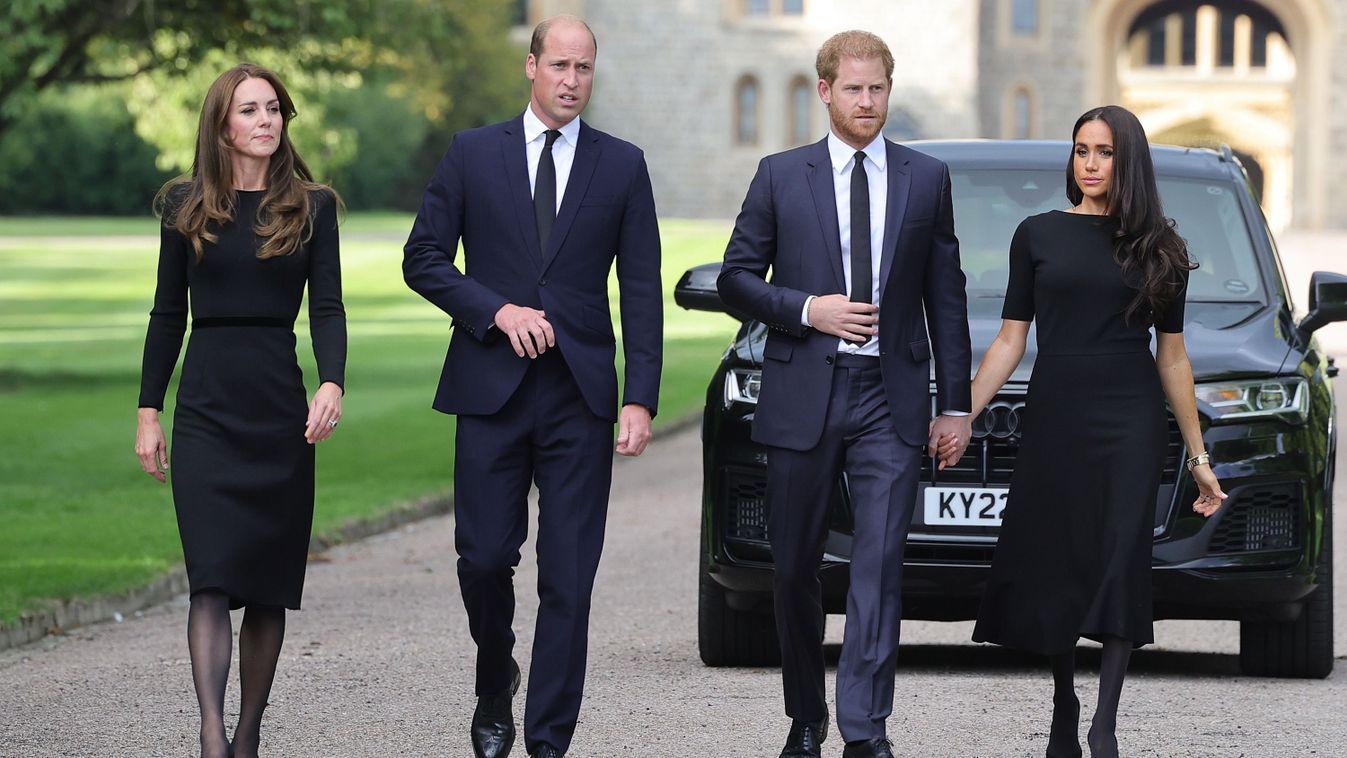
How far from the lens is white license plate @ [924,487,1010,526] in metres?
7.04

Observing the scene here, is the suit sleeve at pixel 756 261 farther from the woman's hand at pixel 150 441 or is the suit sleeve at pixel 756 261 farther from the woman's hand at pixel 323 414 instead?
the woman's hand at pixel 150 441

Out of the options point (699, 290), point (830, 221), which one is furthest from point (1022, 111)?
point (830, 221)

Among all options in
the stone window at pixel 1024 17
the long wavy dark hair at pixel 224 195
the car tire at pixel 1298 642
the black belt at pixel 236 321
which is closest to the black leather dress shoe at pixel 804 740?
the black belt at pixel 236 321

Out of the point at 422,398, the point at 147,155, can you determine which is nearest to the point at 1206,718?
the point at 422,398

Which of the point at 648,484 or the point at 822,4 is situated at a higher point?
the point at 822,4

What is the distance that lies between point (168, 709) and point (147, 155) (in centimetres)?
6555

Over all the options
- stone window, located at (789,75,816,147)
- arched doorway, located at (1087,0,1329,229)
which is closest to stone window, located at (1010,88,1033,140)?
arched doorway, located at (1087,0,1329,229)

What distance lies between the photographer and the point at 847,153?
592 cm

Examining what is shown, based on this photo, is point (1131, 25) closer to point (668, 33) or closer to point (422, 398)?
point (668, 33)

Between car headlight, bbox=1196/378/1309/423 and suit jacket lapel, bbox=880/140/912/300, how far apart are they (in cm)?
165

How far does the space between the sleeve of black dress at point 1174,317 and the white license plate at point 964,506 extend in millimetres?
1290

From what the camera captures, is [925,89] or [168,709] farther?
[925,89]

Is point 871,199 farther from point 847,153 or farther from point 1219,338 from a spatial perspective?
point 1219,338

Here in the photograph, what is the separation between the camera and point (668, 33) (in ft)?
225
